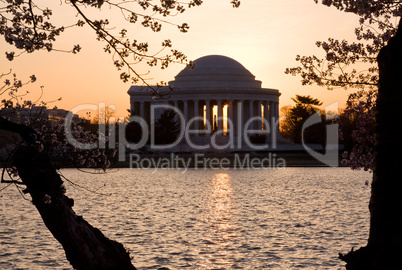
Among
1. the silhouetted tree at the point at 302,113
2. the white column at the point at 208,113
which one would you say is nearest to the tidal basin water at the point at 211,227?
the silhouetted tree at the point at 302,113

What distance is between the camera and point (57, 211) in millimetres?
10422

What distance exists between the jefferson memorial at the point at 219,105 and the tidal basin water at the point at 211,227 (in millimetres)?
74242

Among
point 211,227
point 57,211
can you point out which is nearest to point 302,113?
point 211,227

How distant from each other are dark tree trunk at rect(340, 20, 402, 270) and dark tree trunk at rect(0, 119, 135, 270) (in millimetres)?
4488

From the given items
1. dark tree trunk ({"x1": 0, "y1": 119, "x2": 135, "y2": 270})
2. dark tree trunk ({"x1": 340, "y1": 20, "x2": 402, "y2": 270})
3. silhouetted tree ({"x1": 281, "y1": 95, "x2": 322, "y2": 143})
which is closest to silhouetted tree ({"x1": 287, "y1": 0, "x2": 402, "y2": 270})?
dark tree trunk ({"x1": 340, "y1": 20, "x2": 402, "y2": 270})

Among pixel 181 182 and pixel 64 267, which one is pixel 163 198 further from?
pixel 64 267

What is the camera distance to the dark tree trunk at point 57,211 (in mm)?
10359

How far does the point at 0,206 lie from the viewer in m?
29.9

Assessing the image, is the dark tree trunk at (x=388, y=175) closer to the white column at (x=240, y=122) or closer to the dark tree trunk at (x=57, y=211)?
the dark tree trunk at (x=57, y=211)

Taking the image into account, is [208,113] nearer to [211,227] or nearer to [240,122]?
[240,122]

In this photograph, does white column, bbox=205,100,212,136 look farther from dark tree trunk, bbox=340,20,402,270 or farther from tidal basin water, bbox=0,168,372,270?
dark tree trunk, bbox=340,20,402,270

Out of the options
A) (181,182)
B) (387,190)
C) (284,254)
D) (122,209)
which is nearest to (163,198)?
(122,209)

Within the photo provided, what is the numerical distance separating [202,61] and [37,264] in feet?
366

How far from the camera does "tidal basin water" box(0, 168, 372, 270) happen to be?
52.7 ft
